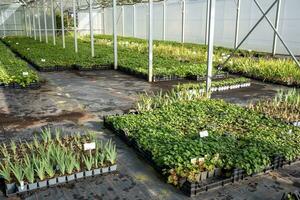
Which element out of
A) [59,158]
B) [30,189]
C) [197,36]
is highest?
[197,36]

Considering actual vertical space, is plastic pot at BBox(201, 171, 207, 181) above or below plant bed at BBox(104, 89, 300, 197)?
below

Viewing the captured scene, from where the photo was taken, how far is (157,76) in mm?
10195

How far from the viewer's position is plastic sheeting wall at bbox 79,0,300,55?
50.0ft

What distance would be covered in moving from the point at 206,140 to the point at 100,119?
2451 mm

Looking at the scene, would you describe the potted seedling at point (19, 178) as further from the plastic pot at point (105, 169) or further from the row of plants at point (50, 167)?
the plastic pot at point (105, 169)

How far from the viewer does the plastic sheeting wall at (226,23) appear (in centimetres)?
1525

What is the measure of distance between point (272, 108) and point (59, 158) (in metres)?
4.51

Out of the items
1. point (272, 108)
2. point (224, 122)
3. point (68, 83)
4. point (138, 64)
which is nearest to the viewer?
point (224, 122)

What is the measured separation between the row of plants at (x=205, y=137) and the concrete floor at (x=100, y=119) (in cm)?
21

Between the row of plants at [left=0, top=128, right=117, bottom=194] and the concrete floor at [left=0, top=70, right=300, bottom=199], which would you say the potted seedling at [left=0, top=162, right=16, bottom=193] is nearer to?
the row of plants at [left=0, top=128, right=117, bottom=194]

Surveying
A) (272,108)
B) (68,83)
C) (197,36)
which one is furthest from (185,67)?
(197,36)

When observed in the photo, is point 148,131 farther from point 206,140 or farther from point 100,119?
point 100,119

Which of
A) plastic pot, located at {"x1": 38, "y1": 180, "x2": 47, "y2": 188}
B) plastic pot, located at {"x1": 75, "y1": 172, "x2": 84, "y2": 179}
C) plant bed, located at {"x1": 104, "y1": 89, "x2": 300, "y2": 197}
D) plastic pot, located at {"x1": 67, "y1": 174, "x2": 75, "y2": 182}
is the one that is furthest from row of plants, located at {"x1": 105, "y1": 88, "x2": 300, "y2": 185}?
plastic pot, located at {"x1": 38, "y1": 180, "x2": 47, "y2": 188}

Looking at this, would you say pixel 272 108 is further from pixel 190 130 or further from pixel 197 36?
pixel 197 36
